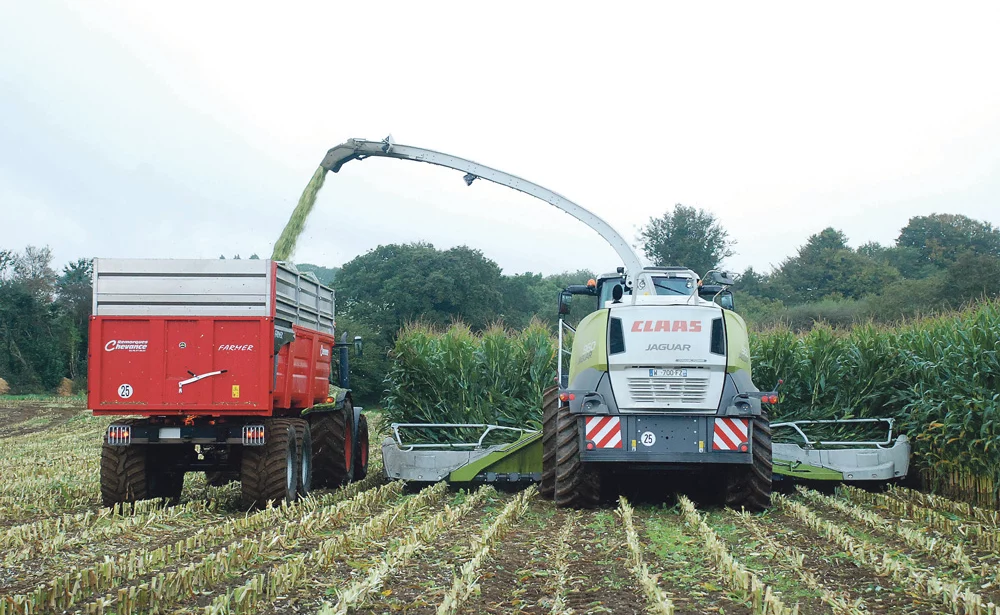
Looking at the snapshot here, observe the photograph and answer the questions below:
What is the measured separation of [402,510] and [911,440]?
716 centimetres

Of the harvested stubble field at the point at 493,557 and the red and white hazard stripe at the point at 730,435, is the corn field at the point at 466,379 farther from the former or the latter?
the red and white hazard stripe at the point at 730,435

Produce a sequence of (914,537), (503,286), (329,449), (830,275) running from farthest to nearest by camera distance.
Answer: (830,275) < (503,286) < (329,449) < (914,537)

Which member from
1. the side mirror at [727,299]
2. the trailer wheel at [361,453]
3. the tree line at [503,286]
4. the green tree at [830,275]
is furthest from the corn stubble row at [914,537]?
the green tree at [830,275]

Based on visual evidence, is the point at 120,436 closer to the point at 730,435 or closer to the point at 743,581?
the point at 730,435

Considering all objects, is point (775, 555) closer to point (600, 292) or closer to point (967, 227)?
point (600, 292)

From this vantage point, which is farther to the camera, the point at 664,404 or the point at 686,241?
the point at 686,241

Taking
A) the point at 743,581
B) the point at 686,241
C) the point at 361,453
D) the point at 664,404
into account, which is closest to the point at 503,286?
the point at 686,241

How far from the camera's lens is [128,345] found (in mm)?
9703

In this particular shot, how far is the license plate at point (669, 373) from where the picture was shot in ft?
32.7

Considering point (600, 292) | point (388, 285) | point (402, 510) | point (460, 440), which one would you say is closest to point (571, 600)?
point (402, 510)

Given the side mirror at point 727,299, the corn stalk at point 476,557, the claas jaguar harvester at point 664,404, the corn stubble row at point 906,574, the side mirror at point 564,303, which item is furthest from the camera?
the side mirror at point 727,299

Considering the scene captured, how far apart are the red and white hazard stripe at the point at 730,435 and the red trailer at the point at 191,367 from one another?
4.55 m

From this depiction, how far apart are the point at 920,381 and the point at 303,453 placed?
314 inches

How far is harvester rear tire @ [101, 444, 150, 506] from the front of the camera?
389 inches
